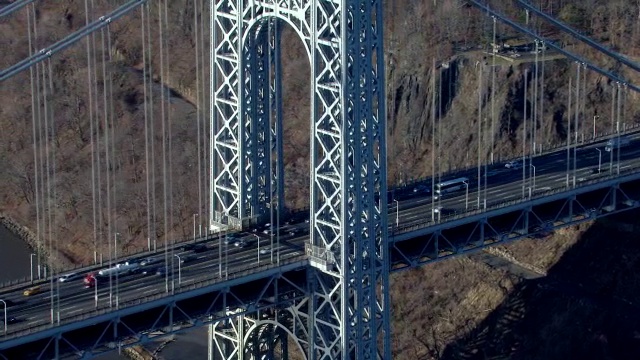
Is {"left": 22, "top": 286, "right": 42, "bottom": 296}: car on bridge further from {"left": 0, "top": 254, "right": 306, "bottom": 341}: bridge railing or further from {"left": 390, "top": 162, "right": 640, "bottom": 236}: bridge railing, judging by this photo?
{"left": 390, "top": 162, "right": 640, "bottom": 236}: bridge railing


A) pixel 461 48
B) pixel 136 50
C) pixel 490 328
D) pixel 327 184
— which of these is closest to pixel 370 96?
pixel 327 184

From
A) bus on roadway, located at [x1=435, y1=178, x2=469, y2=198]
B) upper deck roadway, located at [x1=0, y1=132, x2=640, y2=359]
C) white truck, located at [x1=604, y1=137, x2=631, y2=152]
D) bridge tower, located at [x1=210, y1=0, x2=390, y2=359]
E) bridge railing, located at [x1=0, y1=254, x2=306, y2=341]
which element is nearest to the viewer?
bridge railing, located at [x1=0, y1=254, x2=306, y2=341]

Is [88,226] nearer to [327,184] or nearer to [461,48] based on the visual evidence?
[461,48]

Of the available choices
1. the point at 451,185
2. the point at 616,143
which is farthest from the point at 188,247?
the point at 616,143

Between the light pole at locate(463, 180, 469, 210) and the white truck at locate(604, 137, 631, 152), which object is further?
the white truck at locate(604, 137, 631, 152)

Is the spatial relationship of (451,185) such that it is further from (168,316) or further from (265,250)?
(168,316)

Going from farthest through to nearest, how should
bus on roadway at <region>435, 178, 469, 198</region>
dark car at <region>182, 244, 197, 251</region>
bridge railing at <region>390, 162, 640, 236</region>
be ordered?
1. bus on roadway at <region>435, 178, 469, 198</region>
2. bridge railing at <region>390, 162, 640, 236</region>
3. dark car at <region>182, 244, 197, 251</region>

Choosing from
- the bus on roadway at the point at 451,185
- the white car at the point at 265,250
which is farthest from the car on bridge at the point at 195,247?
the bus on roadway at the point at 451,185

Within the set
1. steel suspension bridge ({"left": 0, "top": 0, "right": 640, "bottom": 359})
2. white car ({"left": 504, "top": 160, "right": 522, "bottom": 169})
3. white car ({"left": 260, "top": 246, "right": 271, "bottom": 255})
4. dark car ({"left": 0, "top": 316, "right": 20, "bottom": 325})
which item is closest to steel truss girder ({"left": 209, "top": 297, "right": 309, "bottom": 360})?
steel suspension bridge ({"left": 0, "top": 0, "right": 640, "bottom": 359})
